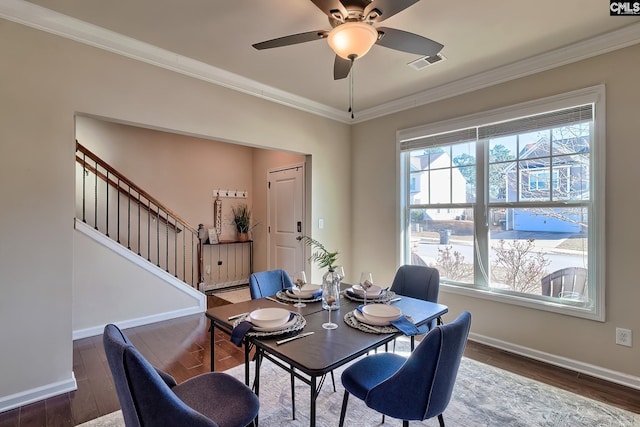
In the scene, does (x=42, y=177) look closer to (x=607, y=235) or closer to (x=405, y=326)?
(x=405, y=326)

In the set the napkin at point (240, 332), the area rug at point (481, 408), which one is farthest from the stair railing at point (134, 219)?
the napkin at point (240, 332)

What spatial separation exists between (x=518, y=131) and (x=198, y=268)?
15.5ft

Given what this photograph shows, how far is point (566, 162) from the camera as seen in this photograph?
279 centimetres

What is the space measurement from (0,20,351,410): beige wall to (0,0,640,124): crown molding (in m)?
0.08

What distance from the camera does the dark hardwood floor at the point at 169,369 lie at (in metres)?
2.09

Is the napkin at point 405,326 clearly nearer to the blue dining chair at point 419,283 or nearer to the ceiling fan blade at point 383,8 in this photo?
the blue dining chair at point 419,283

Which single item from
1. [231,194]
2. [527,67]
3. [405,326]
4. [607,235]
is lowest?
[405,326]

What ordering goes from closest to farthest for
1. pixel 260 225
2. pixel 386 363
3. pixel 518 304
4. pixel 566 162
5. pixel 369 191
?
pixel 386 363
pixel 566 162
pixel 518 304
pixel 369 191
pixel 260 225

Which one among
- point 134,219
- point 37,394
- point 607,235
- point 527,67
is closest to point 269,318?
point 37,394

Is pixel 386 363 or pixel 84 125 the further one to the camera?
pixel 84 125

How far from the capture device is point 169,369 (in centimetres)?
270

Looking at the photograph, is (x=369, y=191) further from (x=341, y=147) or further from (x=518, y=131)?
(x=518, y=131)

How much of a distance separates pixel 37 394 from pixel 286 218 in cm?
333

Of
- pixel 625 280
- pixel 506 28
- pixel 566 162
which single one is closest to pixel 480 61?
pixel 506 28
